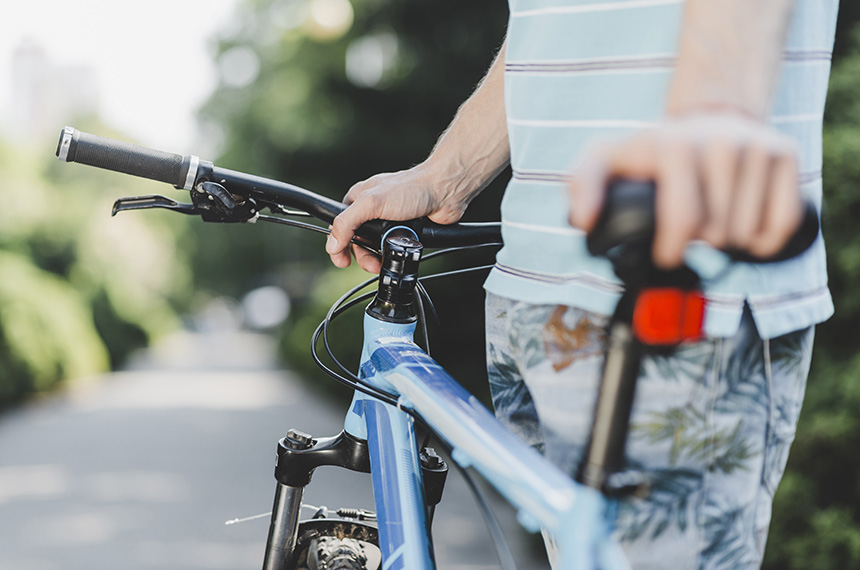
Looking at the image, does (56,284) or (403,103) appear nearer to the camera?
(403,103)

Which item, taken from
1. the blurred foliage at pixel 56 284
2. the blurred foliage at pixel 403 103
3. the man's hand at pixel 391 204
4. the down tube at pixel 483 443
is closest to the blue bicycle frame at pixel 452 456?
the down tube at pixel 483 443

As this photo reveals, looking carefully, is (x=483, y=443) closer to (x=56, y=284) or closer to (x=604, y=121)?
(x=604, y=121)

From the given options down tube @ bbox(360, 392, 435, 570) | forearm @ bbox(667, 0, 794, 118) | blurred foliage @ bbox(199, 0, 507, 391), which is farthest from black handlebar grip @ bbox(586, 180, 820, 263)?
blurred foliage @ bbox(199, 0, 507, 391)

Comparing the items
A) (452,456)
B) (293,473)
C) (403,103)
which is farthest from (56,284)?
(452,456)

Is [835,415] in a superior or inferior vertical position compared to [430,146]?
inferior

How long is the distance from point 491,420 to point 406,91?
7.59 metres

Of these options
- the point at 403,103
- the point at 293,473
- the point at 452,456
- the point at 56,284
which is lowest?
the point at 56,284

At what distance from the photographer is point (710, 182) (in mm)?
572

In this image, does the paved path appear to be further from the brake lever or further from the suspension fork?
the brake lever

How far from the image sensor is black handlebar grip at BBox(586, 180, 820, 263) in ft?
1.87

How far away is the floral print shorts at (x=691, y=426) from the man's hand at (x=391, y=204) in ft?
1.50

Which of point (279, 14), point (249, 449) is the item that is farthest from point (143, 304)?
point (249, 449)

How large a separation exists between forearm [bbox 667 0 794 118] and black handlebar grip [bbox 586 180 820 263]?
110mm

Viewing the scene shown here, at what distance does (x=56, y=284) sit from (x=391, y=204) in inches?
630
